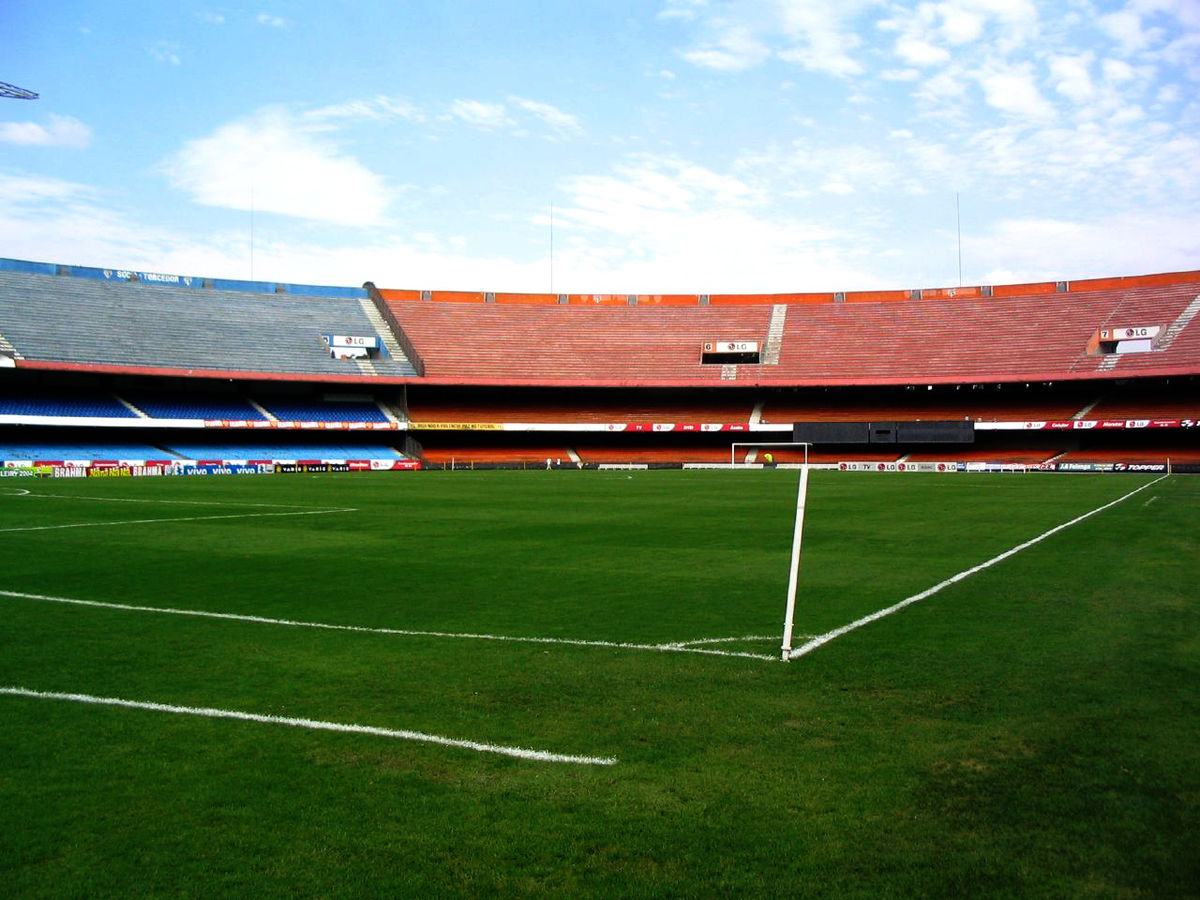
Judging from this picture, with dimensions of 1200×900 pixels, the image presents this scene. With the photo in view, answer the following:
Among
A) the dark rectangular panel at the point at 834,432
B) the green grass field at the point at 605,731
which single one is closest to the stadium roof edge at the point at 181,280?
the dark rectangular panel at the point at 834,432

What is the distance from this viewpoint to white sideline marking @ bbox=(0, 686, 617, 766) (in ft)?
18.1

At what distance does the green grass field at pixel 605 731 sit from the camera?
13.7ft

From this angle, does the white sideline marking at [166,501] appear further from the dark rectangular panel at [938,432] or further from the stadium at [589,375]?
the dark rectangular panel at [938,432]

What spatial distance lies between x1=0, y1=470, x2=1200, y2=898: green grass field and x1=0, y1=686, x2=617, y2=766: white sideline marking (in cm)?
7

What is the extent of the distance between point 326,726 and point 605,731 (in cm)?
183

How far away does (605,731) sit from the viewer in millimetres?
6020

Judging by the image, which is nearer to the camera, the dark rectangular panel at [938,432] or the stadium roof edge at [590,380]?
the stadium roof edge at [590,380]

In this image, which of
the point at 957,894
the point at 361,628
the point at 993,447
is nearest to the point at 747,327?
the point at 993,447

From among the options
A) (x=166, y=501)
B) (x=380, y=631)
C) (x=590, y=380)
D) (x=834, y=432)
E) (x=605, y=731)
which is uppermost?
(x=590, y=380)

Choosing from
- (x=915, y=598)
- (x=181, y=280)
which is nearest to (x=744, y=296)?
(x=181, y=280)

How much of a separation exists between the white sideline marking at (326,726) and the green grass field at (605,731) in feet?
0.22

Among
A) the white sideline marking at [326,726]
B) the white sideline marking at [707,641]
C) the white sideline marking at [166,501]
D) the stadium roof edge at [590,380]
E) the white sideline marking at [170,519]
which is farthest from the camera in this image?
the stadium roof edge at [590,380]

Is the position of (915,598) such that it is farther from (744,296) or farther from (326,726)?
(744,296)

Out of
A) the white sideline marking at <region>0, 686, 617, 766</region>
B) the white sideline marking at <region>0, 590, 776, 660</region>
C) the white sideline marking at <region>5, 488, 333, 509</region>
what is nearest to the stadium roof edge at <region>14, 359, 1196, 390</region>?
the white sideline marking at <region>5, 488, 333, 509</region>
